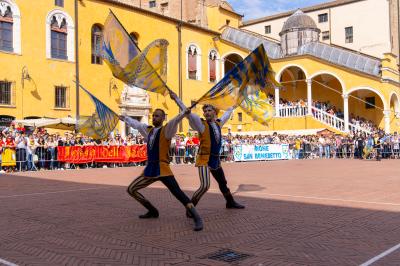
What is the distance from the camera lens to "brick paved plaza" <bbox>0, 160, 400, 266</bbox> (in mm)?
5727

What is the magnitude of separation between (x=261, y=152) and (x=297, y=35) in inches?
673

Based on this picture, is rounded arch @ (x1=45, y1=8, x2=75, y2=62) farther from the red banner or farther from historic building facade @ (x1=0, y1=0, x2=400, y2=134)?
the red banner

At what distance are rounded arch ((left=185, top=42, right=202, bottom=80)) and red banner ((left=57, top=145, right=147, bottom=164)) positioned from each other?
1464cm

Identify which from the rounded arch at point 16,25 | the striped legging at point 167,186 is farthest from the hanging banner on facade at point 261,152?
the striped legging at point 167,186

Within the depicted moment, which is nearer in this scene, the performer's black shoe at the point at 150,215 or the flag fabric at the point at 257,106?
the performer's black shoe at the point at 150,215

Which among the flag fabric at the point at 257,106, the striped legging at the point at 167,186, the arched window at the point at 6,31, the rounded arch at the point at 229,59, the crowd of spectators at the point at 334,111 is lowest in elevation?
the striped legging at the point at 167,186

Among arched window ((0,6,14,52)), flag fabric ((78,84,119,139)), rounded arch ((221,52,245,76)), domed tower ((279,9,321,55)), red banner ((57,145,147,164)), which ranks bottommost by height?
red banner ((57,145,147,164))

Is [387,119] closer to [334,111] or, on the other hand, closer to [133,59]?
[334,111]

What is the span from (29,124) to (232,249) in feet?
69.7

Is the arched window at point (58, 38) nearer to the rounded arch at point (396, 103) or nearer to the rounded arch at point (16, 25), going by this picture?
the rounded arch at point (16, 25)

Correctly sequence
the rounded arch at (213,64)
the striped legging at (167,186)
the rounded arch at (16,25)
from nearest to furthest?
the striped legging at (167,186), the rounded arch at (16,25), the rounded arch at (213,64)

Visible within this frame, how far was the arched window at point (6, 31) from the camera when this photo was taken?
26.5 m

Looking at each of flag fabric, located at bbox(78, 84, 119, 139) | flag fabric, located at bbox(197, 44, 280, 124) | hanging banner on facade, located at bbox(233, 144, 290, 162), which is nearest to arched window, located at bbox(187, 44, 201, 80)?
hanging banner on facade, located at bbox(233, 144, 290, 162)

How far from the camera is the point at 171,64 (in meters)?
36.9
